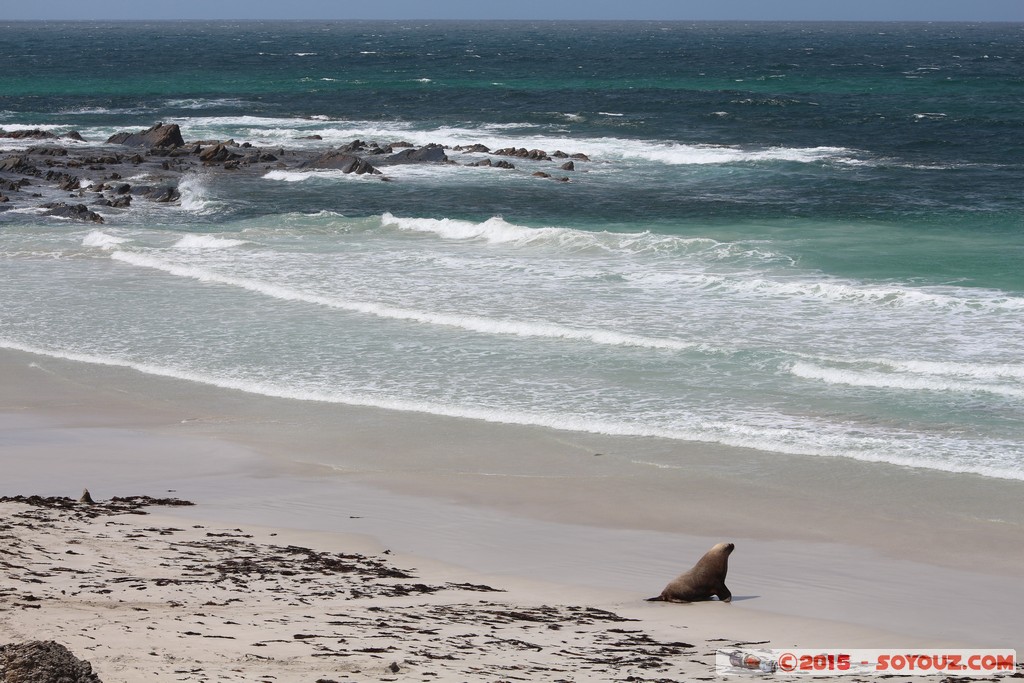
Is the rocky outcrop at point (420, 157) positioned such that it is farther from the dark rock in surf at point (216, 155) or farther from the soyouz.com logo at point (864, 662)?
the soyouz.com logo at point (864, 662)

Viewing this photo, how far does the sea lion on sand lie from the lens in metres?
9.25

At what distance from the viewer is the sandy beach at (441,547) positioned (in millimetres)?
7531

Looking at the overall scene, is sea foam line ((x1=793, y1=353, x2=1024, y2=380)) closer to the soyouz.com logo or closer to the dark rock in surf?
the soyouz.com logo

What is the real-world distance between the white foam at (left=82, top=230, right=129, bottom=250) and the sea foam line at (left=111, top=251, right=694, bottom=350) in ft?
11.8

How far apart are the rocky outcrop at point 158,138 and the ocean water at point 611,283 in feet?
13.0

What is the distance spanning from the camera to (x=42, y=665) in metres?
6.31

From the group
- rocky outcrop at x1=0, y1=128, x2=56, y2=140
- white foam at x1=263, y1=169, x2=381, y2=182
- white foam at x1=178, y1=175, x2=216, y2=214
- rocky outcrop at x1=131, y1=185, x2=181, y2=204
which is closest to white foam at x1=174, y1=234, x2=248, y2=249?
white foam at x1=178, y1=175, x2=216, y2=214

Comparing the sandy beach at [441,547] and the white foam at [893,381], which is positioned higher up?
the white foam at [893,381]

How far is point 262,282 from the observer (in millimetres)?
23516

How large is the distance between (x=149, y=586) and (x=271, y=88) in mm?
71269

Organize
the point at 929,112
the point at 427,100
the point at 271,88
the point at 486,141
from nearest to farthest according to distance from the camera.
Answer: the point at 486,141, the point at 929,112, the point at 427,100, the point at 271,88

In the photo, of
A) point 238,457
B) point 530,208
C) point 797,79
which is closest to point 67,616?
point 238,457

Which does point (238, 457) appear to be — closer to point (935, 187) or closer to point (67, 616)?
point (67, 616)

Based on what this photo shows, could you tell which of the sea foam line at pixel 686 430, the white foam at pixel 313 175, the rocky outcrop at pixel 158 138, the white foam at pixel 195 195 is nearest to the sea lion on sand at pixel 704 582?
the sea foam line at pixel 686 430
